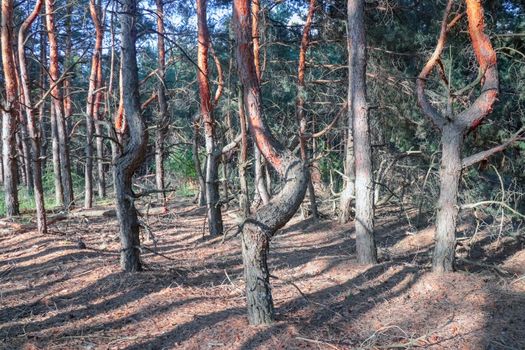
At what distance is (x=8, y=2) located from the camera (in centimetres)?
944

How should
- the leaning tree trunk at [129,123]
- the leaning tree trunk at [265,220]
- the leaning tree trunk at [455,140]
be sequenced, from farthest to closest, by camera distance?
the leaning tree trunk at [455,140] < the leaning tree trunk at [129,123] < the leaning tree trunk at [265,220]

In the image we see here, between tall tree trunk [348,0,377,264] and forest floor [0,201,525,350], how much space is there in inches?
14.9

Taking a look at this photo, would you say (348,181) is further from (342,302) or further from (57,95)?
(57,95)

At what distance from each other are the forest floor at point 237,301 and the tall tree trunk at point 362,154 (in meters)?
0.38

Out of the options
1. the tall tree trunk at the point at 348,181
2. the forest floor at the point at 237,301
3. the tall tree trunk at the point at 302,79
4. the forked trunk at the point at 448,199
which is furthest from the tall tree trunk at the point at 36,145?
the forked trunk at the point at 448,199

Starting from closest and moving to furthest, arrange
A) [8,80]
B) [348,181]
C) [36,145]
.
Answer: [36,145]
[8,80]
[348,181]

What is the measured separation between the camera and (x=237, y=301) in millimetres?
5887

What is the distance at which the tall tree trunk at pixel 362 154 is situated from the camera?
7.44m

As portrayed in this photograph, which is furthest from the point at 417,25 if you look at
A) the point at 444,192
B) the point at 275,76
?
the point at 444,192

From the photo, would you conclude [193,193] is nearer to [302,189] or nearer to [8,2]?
[8,2]

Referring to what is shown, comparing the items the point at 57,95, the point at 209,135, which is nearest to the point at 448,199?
the point at 209,135

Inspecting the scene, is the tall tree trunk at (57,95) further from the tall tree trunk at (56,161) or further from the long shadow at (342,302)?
the long shadow at (342,302)

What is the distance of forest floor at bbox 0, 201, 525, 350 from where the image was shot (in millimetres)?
4574

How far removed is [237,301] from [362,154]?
10.4 ft
